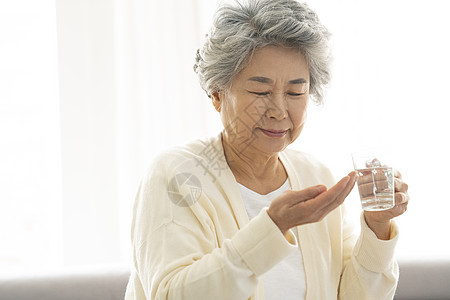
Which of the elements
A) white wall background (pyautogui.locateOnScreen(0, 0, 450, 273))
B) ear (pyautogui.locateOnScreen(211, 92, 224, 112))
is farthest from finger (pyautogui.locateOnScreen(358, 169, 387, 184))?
white wall background (pyautogui.locateOnScreen(0, 0, 450, 273))

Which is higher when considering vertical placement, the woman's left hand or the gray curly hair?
the gray curly hair

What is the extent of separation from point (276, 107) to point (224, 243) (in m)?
0.43

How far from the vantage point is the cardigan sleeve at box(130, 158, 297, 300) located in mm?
1261

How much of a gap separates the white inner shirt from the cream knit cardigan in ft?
0.08

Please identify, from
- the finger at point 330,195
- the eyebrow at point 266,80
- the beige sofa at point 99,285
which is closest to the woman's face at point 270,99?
the eyebrow at point 266,80

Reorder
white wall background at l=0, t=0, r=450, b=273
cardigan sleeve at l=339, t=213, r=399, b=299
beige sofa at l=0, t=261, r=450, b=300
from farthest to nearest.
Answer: white wall background at l=0, t=0, r=450, b=273, beige sofa at l=0, t=261, r=450, b=300, cardigan sleeve at l=339, t=213, r=399, b=299

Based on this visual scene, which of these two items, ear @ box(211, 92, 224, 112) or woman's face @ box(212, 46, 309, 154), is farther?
ear @ box(211, 92, 224, 112)

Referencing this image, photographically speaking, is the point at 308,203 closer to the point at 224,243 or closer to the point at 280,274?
the point at 224,243

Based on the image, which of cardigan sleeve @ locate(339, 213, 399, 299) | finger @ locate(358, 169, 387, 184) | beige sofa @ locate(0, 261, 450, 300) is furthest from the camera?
beige sofa @ locate(0, 261, 450, 300)

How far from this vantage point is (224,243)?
1.32 metres

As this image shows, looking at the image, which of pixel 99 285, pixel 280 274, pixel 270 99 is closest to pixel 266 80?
pixel 270 99

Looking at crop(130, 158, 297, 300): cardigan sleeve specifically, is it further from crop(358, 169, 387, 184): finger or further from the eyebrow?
the eyebrow

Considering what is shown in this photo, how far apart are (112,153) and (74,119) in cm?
30

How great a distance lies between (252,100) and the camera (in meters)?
1.55
